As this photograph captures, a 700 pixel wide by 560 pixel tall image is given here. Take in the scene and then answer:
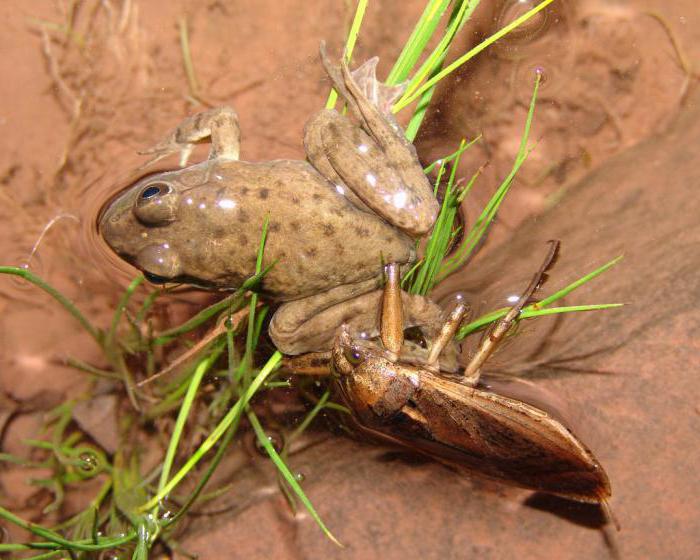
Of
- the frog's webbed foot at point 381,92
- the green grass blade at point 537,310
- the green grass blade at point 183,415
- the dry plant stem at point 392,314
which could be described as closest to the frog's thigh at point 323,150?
the frog's webbed foot at point 381,92

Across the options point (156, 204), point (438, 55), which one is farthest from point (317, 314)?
point (438, 55)

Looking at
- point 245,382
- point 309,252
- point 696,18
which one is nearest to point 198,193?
point 309,252

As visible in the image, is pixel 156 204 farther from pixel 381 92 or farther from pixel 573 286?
pixel 573 286

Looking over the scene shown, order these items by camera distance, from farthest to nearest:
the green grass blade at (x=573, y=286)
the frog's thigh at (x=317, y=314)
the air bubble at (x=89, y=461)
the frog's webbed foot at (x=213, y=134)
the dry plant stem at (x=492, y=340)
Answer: the air bubble at (x=89, y=461), the frog's webbed foot at (x=213, y=134), the frog's thigh at (x=317, y=314), the dry plant stem at (x=492, y=340), the green grass blade at (x=573, y=286)

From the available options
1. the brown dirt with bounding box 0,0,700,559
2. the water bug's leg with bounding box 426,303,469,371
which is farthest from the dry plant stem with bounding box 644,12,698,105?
the water bug's leg with bounding box 426,303,469,371

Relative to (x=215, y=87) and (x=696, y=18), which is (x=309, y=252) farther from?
(x=696, y=18)

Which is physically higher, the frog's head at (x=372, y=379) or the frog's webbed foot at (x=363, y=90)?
the frog's webbed foot at (x=363, y=90)

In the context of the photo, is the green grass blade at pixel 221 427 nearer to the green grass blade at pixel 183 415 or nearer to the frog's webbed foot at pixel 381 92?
the green grass blade at pixel 183 415
